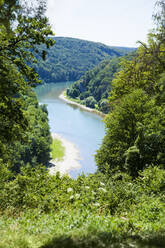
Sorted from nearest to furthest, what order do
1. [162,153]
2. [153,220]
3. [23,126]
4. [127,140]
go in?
1. [153,220]
2. [23,126]
3. [162,153]
4. [127,140]

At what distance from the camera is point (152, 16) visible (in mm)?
8164

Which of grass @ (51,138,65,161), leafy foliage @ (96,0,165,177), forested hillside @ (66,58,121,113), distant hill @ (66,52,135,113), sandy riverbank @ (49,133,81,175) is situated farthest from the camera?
forested hillside @ (66,58,121,113)

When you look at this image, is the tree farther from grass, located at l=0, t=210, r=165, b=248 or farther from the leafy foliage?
the leafy foliage

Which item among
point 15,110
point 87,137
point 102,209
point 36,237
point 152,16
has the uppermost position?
point 152,16

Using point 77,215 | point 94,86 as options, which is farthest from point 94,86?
point 77,215

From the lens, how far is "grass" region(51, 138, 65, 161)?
55888 millimetres

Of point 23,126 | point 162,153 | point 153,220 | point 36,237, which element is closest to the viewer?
point 36,237

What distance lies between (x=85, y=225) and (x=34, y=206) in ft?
10.5

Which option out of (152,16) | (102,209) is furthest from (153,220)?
(152,16)

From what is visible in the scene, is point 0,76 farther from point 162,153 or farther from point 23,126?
point 162,153

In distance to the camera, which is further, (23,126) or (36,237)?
(23,126)

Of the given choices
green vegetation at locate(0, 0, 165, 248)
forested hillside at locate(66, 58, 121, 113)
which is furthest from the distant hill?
green vegetation at locate(0, 0, 165, 248)

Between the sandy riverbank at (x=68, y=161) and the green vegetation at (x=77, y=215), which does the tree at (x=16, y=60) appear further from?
the sandy riverbank at (x=68, y=161)

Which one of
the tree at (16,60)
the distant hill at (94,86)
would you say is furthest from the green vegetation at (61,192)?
the distant hill at (94,86)
